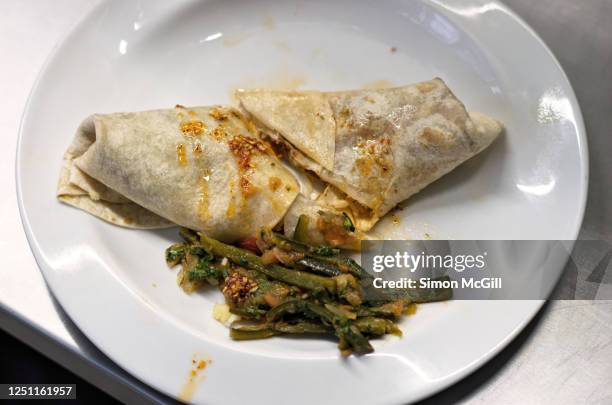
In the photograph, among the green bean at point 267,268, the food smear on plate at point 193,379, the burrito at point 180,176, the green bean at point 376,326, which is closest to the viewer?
the food smear on plate at point 193,379

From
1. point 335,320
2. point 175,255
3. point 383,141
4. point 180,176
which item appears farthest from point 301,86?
point 335,320

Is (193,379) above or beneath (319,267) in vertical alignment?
beneath

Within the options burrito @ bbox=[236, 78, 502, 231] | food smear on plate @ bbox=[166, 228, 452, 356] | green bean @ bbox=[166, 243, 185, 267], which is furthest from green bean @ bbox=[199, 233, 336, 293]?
burrito @ bbox=[236, 78, 502, 231]

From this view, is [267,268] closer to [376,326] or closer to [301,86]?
[376,326]

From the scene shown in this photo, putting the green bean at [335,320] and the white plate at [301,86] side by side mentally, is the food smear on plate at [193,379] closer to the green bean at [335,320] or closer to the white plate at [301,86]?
the white plate at [301,86]

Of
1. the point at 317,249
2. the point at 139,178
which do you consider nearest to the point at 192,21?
the point at 139,178

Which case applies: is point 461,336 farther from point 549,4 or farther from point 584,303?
point 549,4

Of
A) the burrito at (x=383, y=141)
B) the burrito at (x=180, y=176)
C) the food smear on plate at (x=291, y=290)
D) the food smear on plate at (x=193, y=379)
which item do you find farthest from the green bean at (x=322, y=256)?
the food smear on plate at (x=193, y=379)
